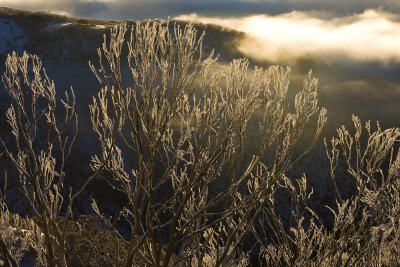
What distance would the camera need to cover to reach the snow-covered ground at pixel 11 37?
51.2 meters

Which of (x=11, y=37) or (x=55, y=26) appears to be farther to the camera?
(x=55, y=26)

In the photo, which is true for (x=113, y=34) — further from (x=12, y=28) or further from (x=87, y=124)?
(x=12, y=28)

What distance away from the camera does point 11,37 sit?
5241 cm

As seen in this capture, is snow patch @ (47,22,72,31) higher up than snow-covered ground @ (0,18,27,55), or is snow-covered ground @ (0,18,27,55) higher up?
snow patch @ (47,22,72,31)

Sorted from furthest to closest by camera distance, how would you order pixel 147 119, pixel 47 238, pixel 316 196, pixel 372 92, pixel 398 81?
pixel 398 81 < pixel 372 92 < pixel 316 196 < pixel 47 238 < pixel 147 119

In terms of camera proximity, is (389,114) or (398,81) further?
(398,81)

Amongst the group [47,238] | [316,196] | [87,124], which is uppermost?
[47,238]

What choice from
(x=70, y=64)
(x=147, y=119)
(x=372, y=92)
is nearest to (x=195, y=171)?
(x=147, y=119)

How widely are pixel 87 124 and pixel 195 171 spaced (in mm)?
40539

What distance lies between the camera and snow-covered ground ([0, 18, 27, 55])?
51.2 metres

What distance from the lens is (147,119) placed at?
5.98 meters

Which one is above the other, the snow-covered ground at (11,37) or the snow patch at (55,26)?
the snow patch at (55,26)

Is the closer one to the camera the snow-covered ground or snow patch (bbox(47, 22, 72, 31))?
the snow-covered ground

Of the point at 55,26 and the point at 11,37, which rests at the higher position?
the point at 55,26
